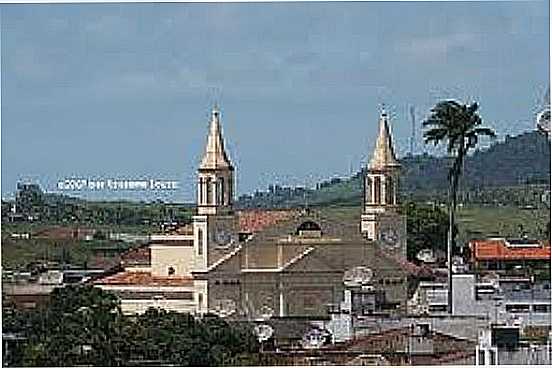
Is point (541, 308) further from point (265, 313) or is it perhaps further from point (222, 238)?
→ point (222, 238)

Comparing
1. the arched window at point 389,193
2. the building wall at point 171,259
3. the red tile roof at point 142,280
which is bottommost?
the red tile roof at point 142,280

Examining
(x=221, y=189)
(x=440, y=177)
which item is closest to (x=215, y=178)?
(x=221, y=189)

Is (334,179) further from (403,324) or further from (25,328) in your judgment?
(25,328)

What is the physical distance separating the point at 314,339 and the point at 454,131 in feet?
3.91

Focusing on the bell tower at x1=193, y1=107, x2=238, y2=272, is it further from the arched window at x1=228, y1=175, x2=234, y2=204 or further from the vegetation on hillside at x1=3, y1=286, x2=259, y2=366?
the vegetation on hillside at x1=3, y1=286, x2=259, y2=366

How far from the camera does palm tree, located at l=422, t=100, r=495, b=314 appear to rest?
6.36 meters

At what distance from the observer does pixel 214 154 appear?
263 inches

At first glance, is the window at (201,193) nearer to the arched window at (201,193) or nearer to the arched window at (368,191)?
the arched window at (201,193)

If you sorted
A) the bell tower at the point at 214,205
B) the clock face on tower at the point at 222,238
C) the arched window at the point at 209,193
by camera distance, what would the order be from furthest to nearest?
the clock face on tower at the point at 222,238 < the arched window at the point at 209,193 < the bell tower at the point at 214,205

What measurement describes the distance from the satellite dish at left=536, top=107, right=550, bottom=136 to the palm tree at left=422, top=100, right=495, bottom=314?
0.99 m

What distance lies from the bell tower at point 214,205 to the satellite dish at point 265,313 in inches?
15.4

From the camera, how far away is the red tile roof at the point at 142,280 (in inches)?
293

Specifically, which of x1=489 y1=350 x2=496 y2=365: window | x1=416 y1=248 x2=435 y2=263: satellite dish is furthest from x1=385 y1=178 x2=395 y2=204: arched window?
x1=489 y1=350 x2=496 y2=365: window

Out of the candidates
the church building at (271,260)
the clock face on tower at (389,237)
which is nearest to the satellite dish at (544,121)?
the church building at (271,260)
